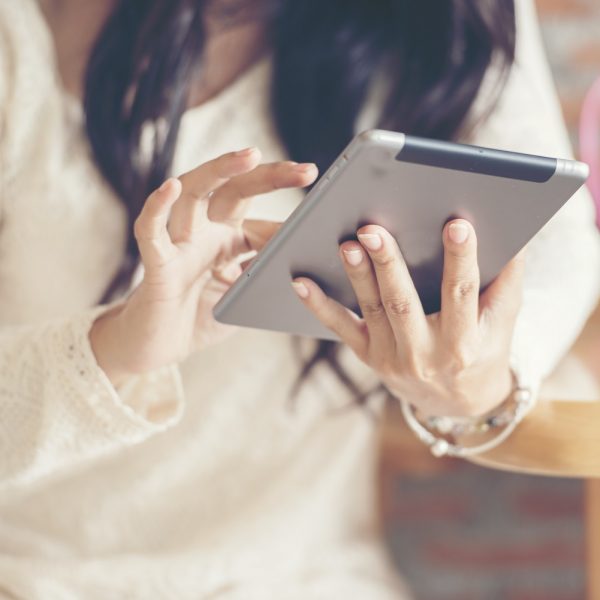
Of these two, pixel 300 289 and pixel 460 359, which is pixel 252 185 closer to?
pixel 300 289

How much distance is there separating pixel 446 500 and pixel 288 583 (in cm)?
63

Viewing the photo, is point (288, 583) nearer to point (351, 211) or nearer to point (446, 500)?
point (351, 211)

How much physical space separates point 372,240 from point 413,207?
0.03m

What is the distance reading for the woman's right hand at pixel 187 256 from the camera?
0.52 metres

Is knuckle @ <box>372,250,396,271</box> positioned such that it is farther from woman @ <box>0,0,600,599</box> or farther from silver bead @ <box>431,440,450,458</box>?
silver bead @ <box>431,440,450,458</box>

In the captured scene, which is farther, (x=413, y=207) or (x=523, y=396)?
(x=523, y=396)

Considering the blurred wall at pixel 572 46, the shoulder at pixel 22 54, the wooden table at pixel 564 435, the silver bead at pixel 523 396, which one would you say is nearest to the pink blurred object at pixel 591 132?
the blurred wall at pixel 572 46

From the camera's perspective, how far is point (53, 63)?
29.9 inches

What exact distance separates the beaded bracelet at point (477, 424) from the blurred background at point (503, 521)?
25.7 inches

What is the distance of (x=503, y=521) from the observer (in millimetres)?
1396

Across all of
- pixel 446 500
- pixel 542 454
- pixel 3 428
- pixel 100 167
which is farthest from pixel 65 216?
pixel 446 500

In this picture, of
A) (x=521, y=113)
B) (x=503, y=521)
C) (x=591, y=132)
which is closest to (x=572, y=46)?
(x=591, y=132)

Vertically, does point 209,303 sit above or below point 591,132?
above

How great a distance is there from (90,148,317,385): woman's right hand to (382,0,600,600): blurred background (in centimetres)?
78
